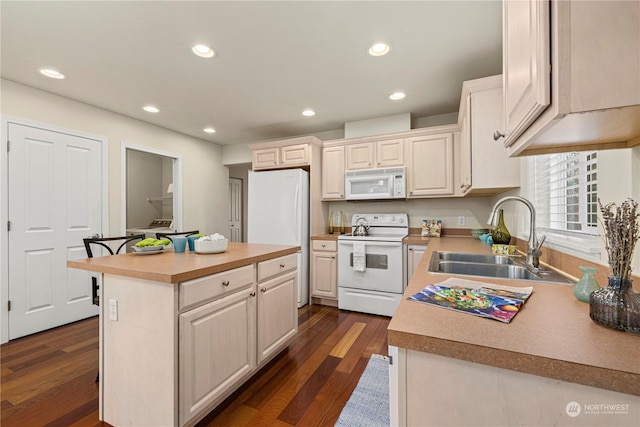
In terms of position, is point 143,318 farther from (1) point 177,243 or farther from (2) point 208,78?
(2) point 208,78

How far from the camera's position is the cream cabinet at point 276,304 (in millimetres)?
1927

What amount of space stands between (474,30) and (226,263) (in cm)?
222

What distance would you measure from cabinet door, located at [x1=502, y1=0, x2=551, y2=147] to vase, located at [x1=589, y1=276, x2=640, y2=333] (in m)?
0.48

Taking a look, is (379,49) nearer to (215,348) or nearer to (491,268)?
(491,268)

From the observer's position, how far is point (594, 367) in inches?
21.1

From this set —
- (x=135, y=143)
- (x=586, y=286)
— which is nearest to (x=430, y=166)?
(x=586, y=286)

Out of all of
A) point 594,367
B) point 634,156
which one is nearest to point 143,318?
point 594,367

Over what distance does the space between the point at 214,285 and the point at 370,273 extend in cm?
203

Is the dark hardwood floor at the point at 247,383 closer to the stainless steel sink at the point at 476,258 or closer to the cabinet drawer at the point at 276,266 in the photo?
the cabinet drawer at the point at 276,266

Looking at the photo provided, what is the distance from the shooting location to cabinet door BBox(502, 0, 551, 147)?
2.10ft

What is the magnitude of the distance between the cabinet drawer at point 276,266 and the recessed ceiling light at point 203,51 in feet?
5.43

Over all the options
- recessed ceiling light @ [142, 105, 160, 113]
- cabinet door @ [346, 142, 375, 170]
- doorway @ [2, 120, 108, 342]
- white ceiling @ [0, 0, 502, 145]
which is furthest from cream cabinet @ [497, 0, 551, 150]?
doorway @ [2, 120, 108, 342]

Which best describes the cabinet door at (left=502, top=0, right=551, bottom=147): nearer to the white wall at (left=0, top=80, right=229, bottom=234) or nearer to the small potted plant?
the small potted plant

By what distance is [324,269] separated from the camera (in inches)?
137
